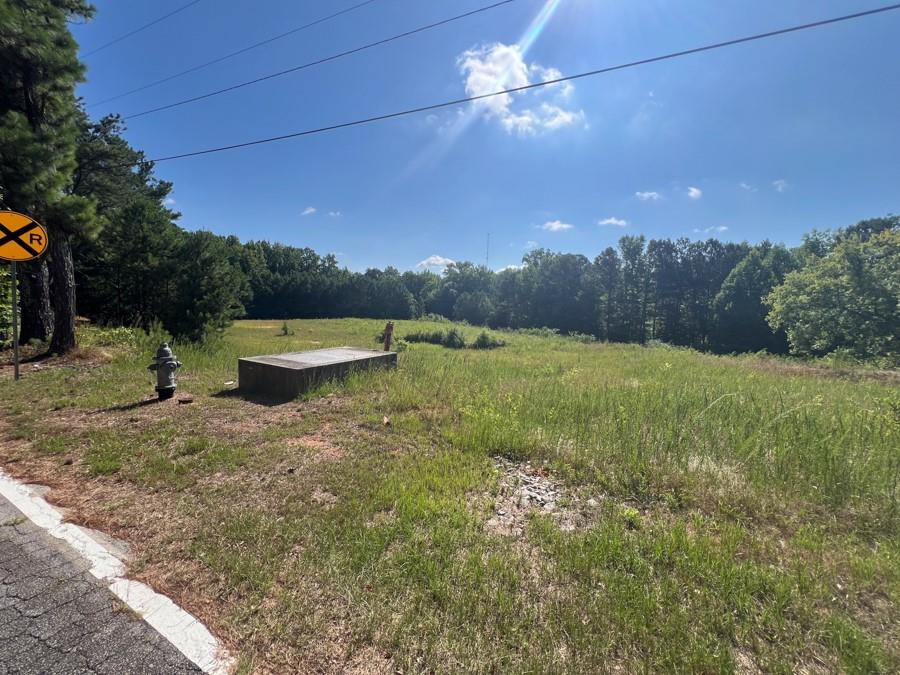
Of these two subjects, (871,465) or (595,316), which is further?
(595,316)

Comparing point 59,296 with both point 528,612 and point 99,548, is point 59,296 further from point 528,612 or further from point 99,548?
point 528,612

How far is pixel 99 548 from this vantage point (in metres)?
2.18

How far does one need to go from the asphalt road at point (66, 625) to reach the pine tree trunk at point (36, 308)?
966cm

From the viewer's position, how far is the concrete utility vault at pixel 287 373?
5727mm

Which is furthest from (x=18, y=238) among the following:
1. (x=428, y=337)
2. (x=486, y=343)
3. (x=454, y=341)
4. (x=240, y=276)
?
(x=486, y=343)

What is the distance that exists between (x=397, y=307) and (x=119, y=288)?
3647 cm

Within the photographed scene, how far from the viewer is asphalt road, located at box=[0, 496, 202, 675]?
1479 mm

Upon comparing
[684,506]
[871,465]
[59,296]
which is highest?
[59,296]

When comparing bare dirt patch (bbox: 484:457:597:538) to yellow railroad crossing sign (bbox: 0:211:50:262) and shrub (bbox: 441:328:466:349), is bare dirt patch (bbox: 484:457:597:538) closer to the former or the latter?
yellow railroad crossing sign (bbox: 0:211:50:262)

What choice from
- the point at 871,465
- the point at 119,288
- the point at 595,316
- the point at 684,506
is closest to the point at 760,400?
the point at 871,465

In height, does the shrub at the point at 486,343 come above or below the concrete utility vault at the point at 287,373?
below

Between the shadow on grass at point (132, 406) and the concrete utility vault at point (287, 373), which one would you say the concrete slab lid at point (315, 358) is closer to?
the concrete utility vault at point (287, 373)

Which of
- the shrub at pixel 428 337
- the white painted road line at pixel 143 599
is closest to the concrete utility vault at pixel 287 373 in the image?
the white painted road line at pixel 143 599

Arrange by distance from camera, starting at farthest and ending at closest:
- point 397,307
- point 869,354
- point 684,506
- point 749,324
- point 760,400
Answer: point 397,307 < point 749,324 < point 869,354 < point 760,400 < point 684,506
